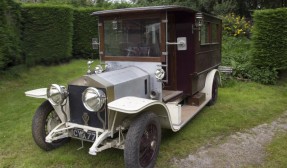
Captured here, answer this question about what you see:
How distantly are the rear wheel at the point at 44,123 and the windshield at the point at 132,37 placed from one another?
1.27 m

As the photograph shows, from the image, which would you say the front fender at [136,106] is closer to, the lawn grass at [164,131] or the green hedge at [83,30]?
the lawn grass at [164,131]

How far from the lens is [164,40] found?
3885mm

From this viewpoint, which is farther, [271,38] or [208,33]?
[271,38]

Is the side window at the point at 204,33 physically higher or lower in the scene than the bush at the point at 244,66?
higher

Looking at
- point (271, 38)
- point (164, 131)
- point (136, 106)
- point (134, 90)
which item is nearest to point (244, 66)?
point (271, 38)

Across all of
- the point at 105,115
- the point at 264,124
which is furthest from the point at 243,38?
the point at 105,115

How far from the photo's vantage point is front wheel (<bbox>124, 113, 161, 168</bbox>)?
2918 mm

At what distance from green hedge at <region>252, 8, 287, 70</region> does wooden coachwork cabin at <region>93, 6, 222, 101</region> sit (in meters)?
2.87

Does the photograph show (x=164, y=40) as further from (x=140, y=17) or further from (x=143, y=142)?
(x=143, y=142)

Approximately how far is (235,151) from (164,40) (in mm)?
1818

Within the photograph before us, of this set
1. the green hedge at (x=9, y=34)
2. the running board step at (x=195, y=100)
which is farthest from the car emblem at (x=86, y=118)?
the green hedge at (x=9, y=34)

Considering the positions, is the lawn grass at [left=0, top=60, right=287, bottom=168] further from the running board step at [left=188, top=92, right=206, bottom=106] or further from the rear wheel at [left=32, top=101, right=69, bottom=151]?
the running board step at [left=188, top=92, right=206, bottom=106]

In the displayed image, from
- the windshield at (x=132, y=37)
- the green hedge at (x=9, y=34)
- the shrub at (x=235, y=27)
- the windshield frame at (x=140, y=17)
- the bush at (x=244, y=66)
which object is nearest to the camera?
the windshield frame at (x=140, y=17)

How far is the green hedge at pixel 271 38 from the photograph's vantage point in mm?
7547
